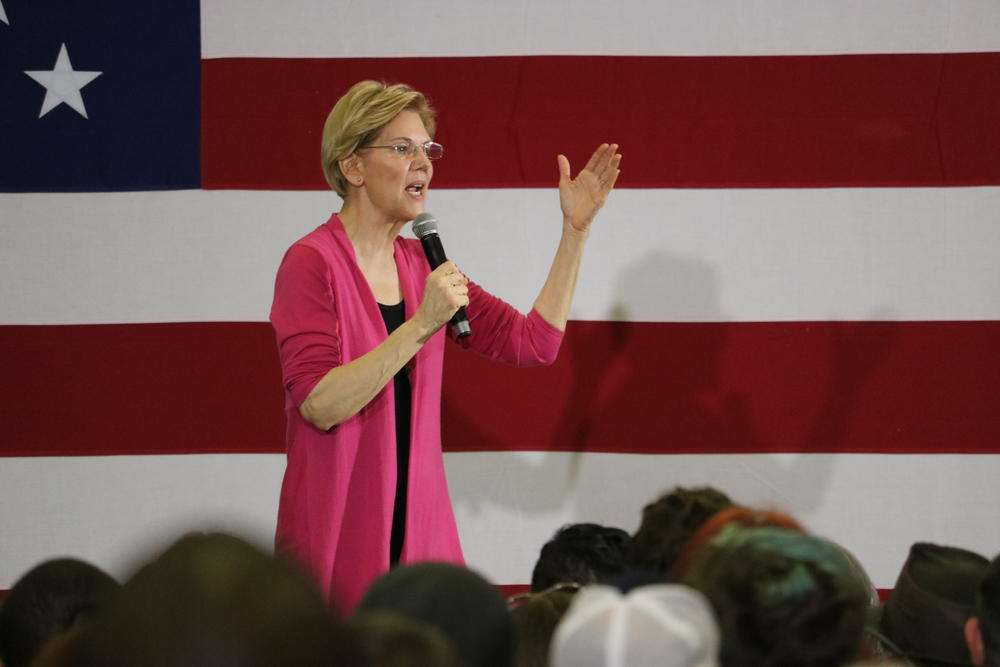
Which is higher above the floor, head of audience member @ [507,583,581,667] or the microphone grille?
the microphone grille

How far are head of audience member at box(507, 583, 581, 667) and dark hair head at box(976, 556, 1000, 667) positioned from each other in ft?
1.50

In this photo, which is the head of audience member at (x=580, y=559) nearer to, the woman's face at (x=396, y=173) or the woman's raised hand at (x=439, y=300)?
the woman's raised hand at (x=439, y=300)

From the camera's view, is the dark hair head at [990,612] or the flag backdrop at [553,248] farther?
the flag backdrop at [553,248]

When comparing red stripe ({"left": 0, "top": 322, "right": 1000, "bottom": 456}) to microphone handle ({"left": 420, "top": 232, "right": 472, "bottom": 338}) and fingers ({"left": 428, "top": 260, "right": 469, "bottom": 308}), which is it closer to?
microphone handle ({"left": 420, "top": 232, "right": 472, "bottom": 338})

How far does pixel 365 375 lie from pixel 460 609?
3.19ft

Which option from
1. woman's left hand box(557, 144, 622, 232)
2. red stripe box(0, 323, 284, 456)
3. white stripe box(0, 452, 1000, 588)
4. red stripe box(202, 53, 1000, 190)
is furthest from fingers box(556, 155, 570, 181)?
red stripe box(0, 323, 284, 456)

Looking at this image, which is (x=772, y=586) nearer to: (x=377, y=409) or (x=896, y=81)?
(x=377, y=409)

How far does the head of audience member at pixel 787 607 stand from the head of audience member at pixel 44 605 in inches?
26.9

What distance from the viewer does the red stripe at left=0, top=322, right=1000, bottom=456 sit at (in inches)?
118

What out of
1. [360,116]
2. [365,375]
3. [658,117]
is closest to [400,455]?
[365,375]

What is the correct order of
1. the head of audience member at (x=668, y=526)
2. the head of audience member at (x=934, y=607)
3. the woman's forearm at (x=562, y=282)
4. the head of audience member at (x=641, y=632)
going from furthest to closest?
1. the woman's forearm at (x=562, y=282)
2. the head of audience member at (x=934, y=607)
3. the head of audience member at (x=668, y=526)
4. the head of audience member at (x=641, y=632)

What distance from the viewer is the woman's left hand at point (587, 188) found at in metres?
2.30

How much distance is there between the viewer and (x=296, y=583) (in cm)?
63

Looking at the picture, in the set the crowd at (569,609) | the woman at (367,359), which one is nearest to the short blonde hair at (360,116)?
the woman at (367,359)
